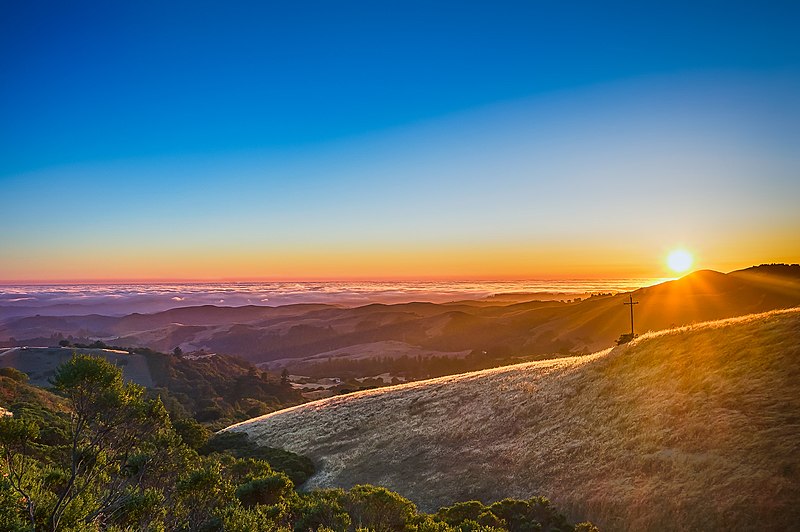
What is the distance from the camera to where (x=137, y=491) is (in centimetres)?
1122

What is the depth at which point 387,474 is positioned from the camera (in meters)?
29.2

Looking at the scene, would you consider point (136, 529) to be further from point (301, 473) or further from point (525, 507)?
point (301, 473)

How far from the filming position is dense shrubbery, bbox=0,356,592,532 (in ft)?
28.2

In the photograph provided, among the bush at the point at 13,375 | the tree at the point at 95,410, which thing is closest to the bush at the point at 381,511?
the tree at the point at 95,410

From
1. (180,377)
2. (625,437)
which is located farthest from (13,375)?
(625,437)

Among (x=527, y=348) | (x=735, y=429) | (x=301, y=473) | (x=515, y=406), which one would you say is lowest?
(x=527, y=348)

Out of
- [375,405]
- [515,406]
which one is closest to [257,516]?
[515,406]

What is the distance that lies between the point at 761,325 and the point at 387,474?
82.1 feet

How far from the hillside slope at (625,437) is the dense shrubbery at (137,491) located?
150 inches

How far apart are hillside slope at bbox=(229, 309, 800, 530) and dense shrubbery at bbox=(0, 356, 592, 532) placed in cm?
380

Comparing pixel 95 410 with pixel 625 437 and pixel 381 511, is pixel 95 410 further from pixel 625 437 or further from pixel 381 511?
pixel 625 437

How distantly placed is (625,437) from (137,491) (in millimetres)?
22335

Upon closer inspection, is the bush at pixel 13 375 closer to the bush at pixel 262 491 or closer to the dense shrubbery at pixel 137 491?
the dense shrubbery at pixel 137 491

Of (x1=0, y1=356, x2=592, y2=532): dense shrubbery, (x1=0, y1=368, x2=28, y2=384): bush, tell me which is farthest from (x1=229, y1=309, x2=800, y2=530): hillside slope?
(x1=0, y1=368, x2=28, y2=384): bush
